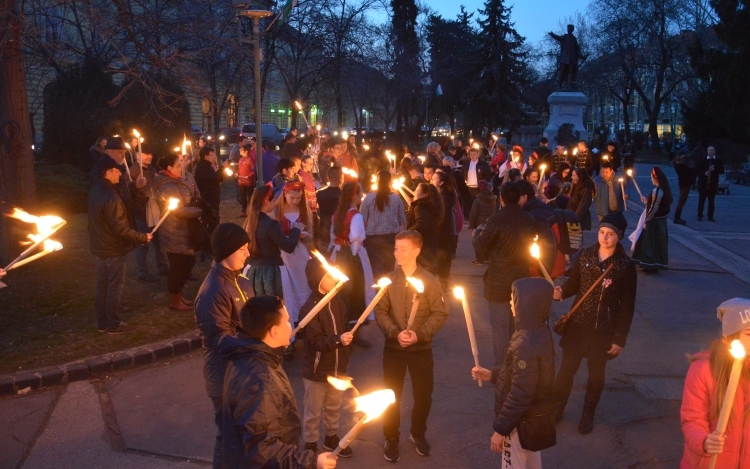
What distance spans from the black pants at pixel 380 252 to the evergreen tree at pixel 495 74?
1900 inches

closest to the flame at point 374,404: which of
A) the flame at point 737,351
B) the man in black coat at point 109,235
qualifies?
the flame at point 737,351

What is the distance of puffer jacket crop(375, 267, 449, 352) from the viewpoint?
4.85 metres

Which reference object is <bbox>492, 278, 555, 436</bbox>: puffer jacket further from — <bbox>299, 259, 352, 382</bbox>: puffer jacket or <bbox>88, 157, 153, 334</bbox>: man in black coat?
<bbox>88, 157, 153, 334</bbox>: man in black coat

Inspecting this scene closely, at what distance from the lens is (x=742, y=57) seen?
33.9 meters

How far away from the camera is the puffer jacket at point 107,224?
7.30 m

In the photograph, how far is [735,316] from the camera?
129 inches

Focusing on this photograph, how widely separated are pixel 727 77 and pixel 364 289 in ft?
112

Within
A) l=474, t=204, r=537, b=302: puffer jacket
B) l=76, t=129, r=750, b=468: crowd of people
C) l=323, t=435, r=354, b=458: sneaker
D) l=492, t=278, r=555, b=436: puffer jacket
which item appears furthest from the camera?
l=474, t=204, r=537, b=302: puffer jacket

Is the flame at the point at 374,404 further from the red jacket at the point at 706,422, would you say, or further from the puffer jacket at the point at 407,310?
the puffer jacket at the point at 407,310

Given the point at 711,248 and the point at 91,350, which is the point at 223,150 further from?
the point at 91,350

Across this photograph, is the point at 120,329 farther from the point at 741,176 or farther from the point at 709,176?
the point at 741,176

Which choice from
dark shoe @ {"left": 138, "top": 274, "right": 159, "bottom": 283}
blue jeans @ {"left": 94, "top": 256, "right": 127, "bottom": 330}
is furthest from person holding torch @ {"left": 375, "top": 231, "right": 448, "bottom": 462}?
dark shoe @ {"left": 138, "top": 274, "right": 159, "bottom": 283}

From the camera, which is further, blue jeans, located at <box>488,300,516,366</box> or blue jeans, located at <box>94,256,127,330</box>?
blue jeans, located at <box>94,256,127,330</box>

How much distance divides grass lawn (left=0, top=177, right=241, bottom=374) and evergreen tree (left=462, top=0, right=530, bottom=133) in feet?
152
